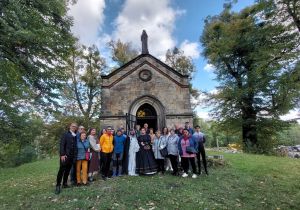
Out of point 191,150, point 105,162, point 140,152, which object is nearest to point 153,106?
point 140,152

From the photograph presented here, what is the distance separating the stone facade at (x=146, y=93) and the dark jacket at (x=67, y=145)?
6.26 m

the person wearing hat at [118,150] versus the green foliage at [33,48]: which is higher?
the green foliage at [33,48]

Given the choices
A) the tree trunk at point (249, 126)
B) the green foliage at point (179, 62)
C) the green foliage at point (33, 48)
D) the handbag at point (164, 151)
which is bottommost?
the handbag at point (164, 151)

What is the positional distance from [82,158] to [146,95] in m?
7.02

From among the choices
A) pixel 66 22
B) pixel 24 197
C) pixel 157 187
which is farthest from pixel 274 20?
pixel 24 197

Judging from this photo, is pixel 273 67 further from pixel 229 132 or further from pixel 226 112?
pixel 229 132

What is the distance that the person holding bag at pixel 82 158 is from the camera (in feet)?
24.2

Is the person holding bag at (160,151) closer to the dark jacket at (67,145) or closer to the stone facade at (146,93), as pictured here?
the dark jacket at (67,145)

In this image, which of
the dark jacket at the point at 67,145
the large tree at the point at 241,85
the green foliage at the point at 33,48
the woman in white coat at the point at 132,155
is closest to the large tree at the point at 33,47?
the green foliage at the point at 33,48

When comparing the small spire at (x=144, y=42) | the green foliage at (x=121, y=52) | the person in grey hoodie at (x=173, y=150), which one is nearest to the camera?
the person in grey hoodie at (x=173, y=150)

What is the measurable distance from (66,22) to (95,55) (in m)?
18.3

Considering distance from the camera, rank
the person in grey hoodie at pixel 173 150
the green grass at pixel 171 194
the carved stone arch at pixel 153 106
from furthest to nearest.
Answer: the carved stone arch at pixel 153 106 → the person in grey hoodie at pixel 173 150 → the green grass at pixel 171 194

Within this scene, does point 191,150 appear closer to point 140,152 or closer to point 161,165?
point 161,165

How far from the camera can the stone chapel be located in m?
13.5
